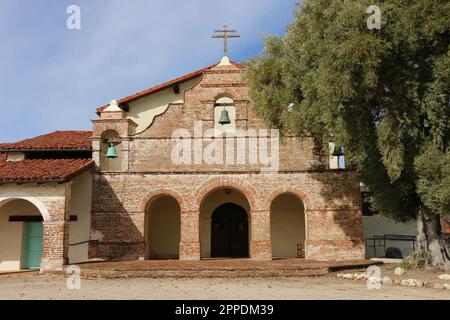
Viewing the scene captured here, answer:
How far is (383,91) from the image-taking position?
1284cm

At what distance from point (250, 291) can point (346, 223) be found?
783cm

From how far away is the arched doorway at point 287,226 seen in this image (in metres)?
18.9

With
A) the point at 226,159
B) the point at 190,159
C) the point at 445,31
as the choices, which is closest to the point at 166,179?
the point at 190,159

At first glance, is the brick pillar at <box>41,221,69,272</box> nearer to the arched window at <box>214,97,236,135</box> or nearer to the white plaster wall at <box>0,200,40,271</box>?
the white plaster wall at <box>0,200,40,271</box>

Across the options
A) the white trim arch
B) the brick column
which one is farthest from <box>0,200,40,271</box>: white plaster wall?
the brick column

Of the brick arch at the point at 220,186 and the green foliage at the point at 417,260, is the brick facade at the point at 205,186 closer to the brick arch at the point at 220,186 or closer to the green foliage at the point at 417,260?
the brick arch at the point at 220,186

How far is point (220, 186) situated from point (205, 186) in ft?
1.95

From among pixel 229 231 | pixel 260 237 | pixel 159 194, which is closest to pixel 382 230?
pixel 229 231

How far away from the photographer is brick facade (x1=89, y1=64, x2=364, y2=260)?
16641mm

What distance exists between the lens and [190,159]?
17.2 metres

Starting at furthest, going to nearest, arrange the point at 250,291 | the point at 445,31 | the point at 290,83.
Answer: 1. the point at 290,83
2. the point at 445,31
3. the point at 250,291

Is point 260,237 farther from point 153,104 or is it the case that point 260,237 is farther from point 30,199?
point 153,104

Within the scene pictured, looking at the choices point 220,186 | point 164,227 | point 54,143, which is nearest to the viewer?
point 220,186
